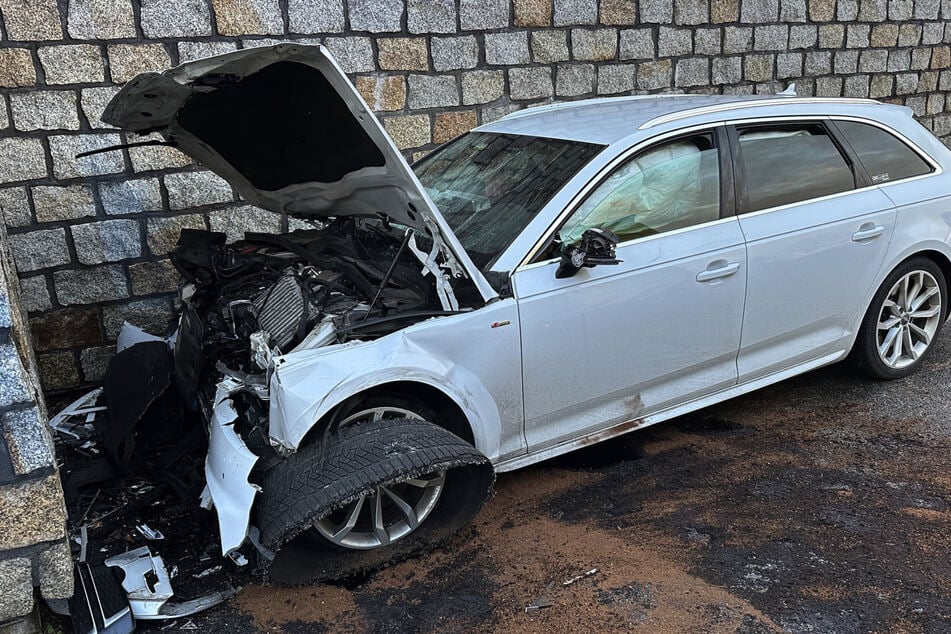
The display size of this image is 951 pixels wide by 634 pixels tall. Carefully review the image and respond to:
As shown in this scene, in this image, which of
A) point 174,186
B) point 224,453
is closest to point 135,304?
point 174,186

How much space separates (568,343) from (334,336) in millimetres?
1069

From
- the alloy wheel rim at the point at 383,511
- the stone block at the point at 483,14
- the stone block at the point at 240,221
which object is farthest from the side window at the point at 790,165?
the stone block at the point at 240,221

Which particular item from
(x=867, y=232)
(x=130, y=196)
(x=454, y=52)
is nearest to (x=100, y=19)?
(x=130, y=196)

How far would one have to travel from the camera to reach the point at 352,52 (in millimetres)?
5941

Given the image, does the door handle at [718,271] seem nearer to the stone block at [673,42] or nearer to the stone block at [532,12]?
the stone block at [532,12]

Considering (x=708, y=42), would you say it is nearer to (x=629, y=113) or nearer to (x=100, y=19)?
(x=629, y=113)

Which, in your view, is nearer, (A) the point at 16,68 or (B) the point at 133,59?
(A) the point at 16,68

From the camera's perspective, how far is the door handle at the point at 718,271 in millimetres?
3771

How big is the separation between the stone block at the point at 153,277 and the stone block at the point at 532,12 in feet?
11.8

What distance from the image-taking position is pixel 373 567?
10.8ft

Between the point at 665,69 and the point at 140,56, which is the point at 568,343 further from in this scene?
the point at 665,69

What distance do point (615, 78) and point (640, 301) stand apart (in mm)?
4377

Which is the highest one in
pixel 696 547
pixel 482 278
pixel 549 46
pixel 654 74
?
pixel 549 46

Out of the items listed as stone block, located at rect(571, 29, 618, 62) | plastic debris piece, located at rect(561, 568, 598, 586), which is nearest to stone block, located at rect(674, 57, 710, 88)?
stone block, located at rect(571, 29, 618, 62)
